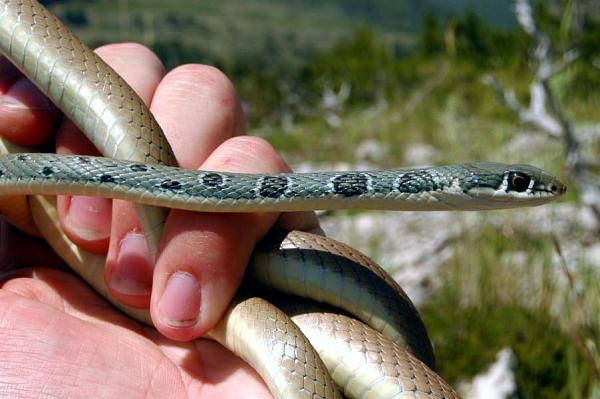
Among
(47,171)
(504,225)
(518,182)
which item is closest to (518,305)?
(504,225)

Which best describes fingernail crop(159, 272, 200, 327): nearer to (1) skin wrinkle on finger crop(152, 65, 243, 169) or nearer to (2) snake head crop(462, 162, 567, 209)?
(1) skin wrinkle on finger crop(152, 65, 243, 169)

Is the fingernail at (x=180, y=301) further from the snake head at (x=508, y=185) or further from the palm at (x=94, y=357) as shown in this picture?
the snake head at (x=508, y=185)

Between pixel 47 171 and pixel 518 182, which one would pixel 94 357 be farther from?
pixel 518 182

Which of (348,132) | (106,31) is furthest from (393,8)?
(348,132)

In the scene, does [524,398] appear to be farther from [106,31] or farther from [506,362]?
[106,31]

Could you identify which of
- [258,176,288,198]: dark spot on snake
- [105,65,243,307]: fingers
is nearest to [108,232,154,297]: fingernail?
[105,65,243,307]: fingers

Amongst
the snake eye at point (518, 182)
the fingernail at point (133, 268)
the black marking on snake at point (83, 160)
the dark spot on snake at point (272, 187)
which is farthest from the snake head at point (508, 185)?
the black marking on snake at point (83, 160)
